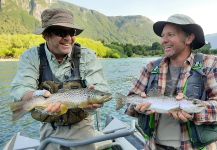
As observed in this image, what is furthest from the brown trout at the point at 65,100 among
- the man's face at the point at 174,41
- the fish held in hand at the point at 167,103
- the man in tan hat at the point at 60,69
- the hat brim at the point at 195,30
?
the hat brim at the point at 195,30

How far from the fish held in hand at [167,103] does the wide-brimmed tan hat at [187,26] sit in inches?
32.5

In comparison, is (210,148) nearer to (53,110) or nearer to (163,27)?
(163,27)

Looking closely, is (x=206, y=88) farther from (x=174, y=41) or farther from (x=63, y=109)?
(x=63, y=109)

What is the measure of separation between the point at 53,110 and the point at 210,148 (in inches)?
70.7

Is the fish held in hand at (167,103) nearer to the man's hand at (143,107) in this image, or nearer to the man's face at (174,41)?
the man's hand at (143,107)

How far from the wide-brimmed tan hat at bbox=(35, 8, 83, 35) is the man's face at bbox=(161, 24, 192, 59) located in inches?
46.7

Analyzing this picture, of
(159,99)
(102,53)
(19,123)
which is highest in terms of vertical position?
(159,99)

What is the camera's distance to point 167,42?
13.8ft

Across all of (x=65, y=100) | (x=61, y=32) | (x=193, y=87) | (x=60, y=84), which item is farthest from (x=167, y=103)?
(x=61, y=32)

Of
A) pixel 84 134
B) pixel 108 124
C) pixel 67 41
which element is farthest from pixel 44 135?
pixel 108 124

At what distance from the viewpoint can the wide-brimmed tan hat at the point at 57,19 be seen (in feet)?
15.8

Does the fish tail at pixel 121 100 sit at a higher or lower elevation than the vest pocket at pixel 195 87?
lower

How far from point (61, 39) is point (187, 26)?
1548mm

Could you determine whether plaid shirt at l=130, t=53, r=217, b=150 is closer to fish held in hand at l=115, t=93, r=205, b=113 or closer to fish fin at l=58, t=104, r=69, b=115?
fish held in hand at l=115, t=93, r=205, b=113
